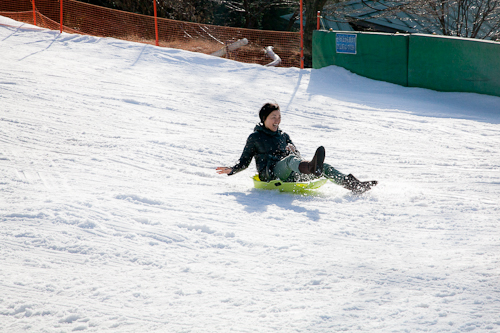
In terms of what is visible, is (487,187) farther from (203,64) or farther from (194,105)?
(203,64)

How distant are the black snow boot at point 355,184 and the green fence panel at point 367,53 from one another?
612cm

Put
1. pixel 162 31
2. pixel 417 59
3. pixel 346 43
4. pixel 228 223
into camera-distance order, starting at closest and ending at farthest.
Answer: pixel 228 223
pixel 417 59
pixel 346 43
pixel 162 31

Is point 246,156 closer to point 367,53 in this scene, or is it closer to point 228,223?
point 228,223

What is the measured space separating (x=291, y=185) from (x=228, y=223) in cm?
87

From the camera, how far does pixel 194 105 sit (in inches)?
309

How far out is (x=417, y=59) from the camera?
9172 millimetres

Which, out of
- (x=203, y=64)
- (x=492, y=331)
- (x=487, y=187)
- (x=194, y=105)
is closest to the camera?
(x=492, y=331)

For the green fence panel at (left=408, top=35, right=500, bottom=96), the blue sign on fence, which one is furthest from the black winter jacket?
the blue sign on fence

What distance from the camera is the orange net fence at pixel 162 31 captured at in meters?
11.3

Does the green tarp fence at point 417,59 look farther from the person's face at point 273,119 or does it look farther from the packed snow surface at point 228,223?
the person's face at point 273,119

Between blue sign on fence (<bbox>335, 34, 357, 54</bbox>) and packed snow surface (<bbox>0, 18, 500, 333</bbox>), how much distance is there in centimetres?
285

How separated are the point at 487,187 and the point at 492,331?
248 cm

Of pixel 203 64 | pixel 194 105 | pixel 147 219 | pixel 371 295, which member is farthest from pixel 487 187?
pixel 203 64

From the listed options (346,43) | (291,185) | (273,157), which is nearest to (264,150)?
(273,157)
